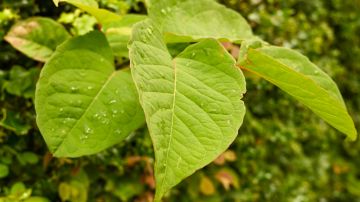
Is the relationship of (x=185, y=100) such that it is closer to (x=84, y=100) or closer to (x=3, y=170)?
(x=84, y=100)

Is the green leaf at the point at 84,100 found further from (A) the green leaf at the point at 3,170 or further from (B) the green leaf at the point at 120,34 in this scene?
(A) the green leaf at the point at 3,170

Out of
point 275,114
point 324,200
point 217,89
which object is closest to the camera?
point 217,89

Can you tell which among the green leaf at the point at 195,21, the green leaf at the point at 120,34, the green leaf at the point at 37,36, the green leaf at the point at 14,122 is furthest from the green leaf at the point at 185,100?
the green leaf at the point at 14,122

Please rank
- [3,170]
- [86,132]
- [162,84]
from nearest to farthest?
[162,84], [86,132], [3,170]

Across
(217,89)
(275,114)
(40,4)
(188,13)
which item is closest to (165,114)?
(217,89)

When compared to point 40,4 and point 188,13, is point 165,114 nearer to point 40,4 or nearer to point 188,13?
point 188,13

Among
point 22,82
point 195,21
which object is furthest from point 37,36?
point 195,21
